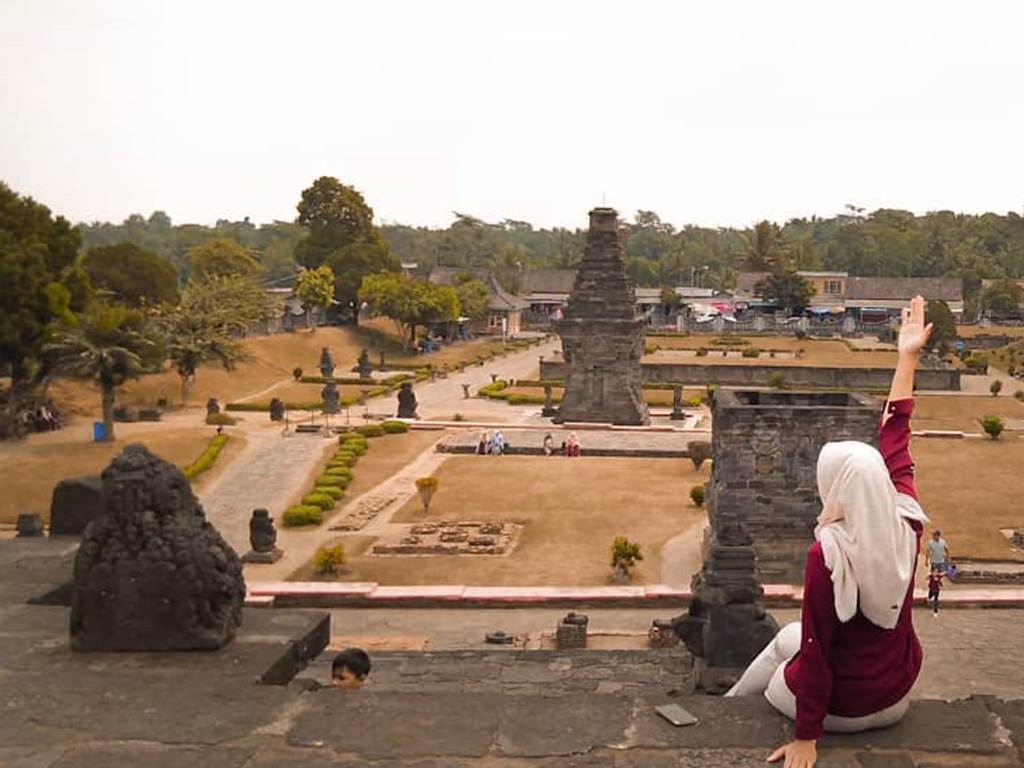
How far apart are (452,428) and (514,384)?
42.1 ft

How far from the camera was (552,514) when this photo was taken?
20.6m

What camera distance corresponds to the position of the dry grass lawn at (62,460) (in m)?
21.7

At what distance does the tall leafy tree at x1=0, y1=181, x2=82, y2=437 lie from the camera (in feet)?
91.7

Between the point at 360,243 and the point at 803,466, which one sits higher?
the point at 360,243

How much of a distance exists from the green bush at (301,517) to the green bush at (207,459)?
15.2 ft

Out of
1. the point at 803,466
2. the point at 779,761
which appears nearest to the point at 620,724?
the point at 779,761

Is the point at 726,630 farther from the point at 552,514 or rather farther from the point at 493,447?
the point at 493,447

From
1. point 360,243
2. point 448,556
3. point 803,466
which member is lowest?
point 448,556

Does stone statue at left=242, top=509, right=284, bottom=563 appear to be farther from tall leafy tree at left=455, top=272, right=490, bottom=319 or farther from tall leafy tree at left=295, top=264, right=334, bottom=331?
tall leafy tree at left=455, top=272, right=490, bottom=319

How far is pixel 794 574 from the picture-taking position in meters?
16.2

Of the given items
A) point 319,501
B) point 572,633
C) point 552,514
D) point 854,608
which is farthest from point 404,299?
point 854,608

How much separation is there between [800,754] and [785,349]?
59.7m

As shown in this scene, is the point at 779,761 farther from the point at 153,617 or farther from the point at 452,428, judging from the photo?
the point at 452,428

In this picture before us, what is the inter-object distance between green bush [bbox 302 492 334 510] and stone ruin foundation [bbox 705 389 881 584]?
8504 millimetres
